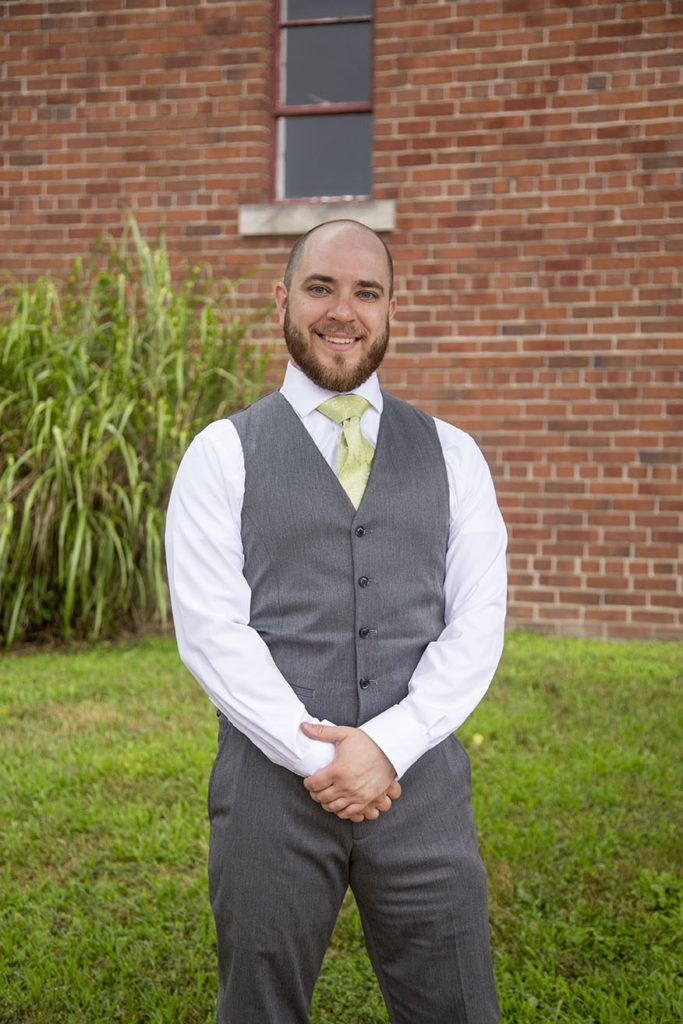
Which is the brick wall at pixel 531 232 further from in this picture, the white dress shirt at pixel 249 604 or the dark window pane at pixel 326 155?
the white dress shirt at pixel 249 604

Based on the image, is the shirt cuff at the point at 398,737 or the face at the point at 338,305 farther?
the face at the point at 338,305

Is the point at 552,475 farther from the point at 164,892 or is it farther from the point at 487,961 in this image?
the point at 487,961

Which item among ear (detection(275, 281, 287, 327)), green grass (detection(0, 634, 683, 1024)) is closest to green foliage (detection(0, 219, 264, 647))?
green grass (detection(0, 634, 683, 1024))

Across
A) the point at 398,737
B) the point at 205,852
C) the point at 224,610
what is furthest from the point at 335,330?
the point at 205,852

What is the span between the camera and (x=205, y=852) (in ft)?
10.0

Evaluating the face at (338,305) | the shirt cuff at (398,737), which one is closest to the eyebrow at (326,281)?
the face at (338,305)

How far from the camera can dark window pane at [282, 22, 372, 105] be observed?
6.03 m

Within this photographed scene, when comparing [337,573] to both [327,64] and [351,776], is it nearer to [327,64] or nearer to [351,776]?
[351,776]

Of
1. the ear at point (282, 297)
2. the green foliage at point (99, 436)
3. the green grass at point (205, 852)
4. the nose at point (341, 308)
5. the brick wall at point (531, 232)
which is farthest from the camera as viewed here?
the brick wall at point (531, 232)

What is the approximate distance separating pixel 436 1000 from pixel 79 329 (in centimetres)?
479

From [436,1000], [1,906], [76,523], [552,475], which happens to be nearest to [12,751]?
[1,906]

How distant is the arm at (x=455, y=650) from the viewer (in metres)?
1.61

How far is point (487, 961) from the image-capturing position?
1744 millimetres

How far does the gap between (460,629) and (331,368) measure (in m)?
0.54
